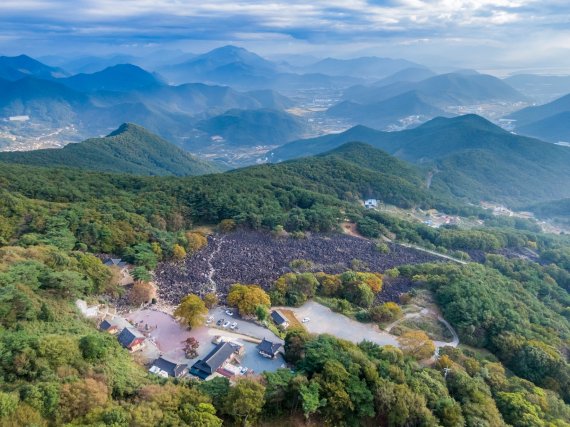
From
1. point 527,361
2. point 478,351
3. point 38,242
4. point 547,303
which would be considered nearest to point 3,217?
point 38,242

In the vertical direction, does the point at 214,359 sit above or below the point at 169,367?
below

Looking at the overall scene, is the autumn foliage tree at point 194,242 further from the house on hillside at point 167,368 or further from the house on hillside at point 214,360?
the house on hillside at point 167,368

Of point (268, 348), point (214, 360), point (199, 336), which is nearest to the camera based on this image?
point (214, 360)

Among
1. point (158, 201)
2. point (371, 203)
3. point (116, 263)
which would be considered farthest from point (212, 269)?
point (371, 203)

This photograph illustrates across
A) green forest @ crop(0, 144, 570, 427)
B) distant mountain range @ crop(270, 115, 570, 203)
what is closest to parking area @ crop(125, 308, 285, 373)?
green forest @ crop(0, 144, 570, 427)

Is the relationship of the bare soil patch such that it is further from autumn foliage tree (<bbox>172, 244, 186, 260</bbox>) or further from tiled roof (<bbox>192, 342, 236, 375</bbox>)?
tiled roof (<bbox>192, 342, 236, 375</bbox>)

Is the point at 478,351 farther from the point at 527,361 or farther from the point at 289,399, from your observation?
the point at 289,399

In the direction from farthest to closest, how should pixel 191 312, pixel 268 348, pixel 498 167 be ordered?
pixel 498 167 → pixel 191 312 → pixel 268 348

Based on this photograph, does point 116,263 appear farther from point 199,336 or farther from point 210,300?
point 199,336
